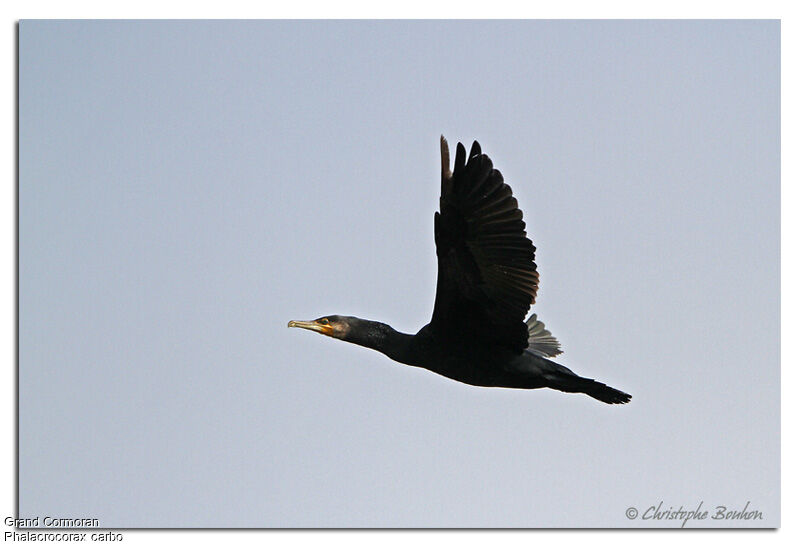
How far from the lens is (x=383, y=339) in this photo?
24.3 feet

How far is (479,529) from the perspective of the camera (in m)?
7.91

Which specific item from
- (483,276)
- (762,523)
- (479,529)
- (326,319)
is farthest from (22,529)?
(762,523)

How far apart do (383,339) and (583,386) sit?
1598 mm

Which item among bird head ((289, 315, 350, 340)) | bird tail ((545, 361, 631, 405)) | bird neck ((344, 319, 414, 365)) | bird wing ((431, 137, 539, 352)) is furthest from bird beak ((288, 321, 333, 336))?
bird tail ((545, 361, 631, 405))

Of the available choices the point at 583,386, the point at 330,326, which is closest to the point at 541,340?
the point at 583,386

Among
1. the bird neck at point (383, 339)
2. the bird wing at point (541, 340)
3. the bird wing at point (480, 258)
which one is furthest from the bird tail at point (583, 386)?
the bird wing at point (541, 340)

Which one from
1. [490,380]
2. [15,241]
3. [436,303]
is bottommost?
[490,380]

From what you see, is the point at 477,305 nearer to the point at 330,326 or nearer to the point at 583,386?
the point at 583,386

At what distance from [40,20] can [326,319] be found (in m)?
3.47

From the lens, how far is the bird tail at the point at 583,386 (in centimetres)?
687

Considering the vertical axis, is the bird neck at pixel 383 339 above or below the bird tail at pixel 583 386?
above


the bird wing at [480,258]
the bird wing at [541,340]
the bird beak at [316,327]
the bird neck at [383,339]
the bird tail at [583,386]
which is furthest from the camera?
Result: the bird wing at [541,340]

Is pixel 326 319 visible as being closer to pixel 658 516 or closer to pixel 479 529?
pixel 479 529

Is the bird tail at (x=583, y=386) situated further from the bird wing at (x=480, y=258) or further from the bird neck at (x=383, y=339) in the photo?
the bird neck at (x=383, y=339)
